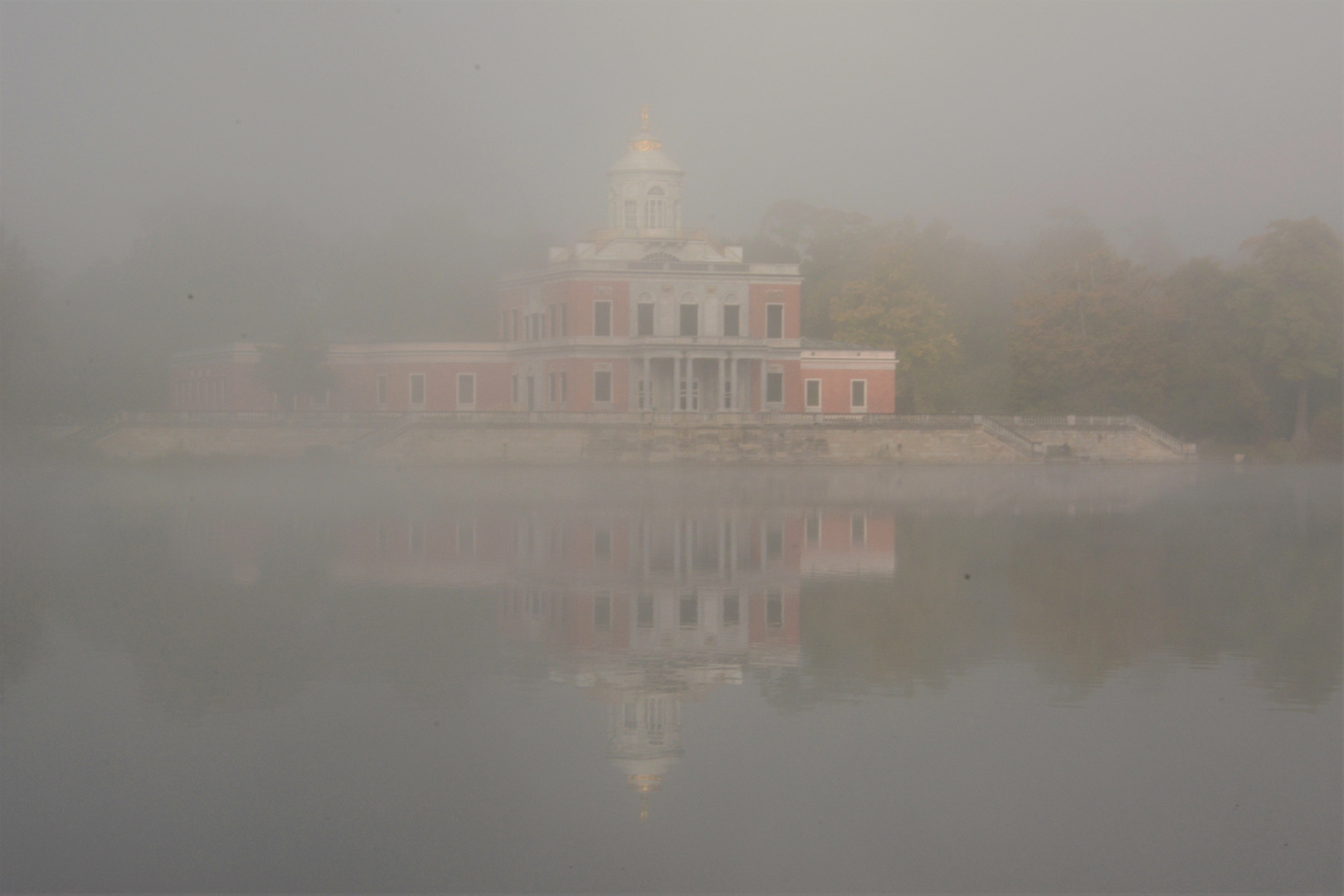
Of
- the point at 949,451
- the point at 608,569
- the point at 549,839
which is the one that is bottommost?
the point at 949,451

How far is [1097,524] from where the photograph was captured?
103 ft

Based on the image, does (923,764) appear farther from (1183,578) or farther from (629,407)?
(629,407)

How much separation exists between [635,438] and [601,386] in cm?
491

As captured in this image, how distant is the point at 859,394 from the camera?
66.8 m

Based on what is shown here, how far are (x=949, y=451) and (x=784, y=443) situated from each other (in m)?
6.65

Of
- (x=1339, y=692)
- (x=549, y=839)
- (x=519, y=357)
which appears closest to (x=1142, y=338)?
(x=519, y=357)

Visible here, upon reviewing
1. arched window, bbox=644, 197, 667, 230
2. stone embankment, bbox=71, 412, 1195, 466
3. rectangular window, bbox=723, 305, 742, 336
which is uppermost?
arched window, bbox=644, 197, 667, 230

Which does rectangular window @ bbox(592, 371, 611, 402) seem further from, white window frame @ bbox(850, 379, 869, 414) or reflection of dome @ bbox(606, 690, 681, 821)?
reflection of dome @ bbox(606, 690, 681, 821)

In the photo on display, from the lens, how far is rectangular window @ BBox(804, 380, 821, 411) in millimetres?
66062

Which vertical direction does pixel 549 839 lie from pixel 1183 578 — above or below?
above

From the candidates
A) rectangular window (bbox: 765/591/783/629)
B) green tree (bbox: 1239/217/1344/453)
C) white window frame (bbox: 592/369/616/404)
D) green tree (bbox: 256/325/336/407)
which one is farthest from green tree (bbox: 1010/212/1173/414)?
rectangular window (bbox: 765/591/783/629)

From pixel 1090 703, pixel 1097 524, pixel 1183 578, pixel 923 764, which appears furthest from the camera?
pixel 1097 524

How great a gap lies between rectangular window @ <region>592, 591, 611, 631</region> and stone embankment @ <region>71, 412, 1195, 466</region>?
35401 mm

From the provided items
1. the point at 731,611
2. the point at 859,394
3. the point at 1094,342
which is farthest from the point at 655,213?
the point at 731,611
